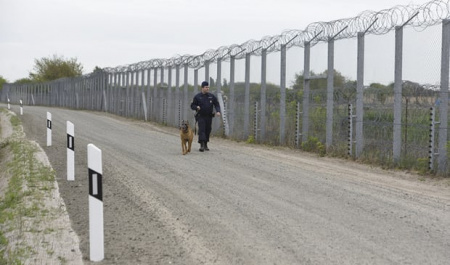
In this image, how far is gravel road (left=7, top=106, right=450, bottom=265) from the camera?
18.9 feet

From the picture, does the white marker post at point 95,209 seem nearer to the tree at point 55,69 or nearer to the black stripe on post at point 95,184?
the black stripe on post at point 95,184

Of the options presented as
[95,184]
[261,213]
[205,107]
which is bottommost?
[261,213]

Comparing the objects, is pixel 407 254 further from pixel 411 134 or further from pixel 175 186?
pixel 411 134

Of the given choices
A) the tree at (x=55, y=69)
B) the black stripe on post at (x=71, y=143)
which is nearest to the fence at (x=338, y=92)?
the black stripe on post at (x=71, y=143)

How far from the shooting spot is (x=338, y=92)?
15477 mm

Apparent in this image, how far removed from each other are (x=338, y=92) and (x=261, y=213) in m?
8.55

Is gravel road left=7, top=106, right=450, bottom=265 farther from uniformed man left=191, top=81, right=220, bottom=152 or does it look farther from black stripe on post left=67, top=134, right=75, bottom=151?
uniformed man left=191, top=81, right=220, bottom=152

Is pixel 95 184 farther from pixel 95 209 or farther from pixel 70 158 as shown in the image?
pixel 70 158

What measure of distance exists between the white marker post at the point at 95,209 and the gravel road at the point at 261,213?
14cm

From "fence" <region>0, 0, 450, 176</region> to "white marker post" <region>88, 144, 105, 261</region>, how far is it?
762 cm

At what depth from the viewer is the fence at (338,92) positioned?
1229 centimetres

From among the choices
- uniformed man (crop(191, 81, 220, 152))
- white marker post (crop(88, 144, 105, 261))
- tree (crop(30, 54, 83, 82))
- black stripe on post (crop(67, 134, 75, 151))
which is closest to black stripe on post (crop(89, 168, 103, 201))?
white marker post (crop(88, 144, 105, 261))

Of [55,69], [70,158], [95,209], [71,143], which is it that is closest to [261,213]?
[95,209]

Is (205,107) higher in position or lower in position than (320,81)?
lower
